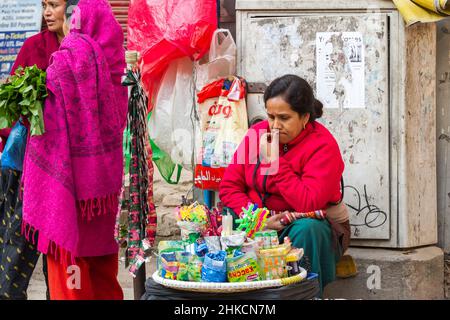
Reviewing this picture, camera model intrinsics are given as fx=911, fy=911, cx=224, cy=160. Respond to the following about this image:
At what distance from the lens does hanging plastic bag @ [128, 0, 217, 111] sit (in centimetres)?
532

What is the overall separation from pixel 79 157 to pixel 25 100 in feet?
1.32

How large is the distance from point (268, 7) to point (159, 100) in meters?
0.86

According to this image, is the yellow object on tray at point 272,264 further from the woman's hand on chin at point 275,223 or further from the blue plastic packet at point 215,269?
the woman's hand on chin at point 275,223

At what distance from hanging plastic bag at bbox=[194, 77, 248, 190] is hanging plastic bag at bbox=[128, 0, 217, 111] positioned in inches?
11.5

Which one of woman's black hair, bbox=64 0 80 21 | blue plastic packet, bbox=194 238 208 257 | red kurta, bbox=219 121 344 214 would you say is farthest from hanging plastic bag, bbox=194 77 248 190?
blue plastic packet, bbox=194 238 208 257

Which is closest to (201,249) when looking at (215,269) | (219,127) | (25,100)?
(215,269)

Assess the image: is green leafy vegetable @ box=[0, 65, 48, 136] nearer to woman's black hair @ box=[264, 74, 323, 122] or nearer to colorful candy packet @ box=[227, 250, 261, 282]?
woman's black hair @ box=[264, 74, 323, 122]

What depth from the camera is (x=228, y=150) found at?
16.7 feet

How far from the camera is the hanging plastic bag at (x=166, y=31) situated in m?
5.32

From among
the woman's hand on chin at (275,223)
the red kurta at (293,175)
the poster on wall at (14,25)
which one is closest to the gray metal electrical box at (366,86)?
the red kurta at (293,175)

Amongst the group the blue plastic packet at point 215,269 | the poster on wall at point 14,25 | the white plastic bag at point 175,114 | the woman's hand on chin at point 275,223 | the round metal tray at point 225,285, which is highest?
the poster on wall at point 14,25

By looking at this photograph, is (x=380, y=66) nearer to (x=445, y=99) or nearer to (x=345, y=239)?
(x=445, y=99)

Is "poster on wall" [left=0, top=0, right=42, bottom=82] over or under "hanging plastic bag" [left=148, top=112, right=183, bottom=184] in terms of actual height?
over

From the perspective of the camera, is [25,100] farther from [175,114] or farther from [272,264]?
[272,264]
